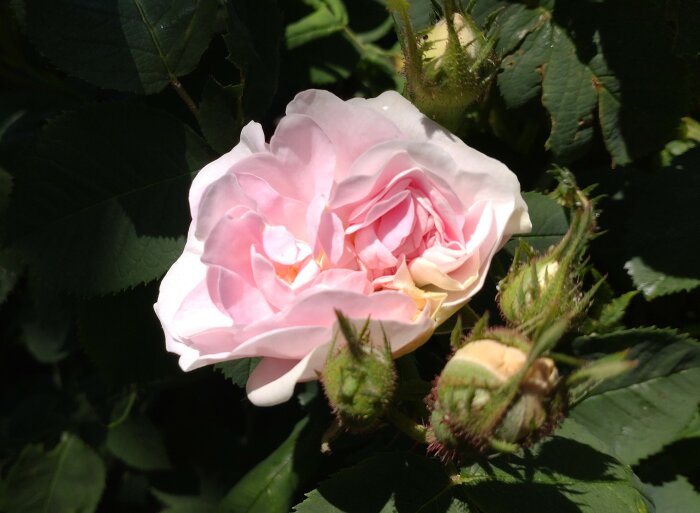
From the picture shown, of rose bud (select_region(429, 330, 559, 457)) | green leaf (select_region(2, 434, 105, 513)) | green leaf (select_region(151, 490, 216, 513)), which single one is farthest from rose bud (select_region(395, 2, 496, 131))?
green leaf (select_region(2, 434, 105, 513))

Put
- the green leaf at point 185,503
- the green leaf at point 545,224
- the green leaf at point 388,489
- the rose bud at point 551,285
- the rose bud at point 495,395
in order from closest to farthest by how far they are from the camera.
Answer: the rose bud at point 495,395 → the rose bud at point 551,285 → the green leaf at point 388,489 → the green leaf at point 545,224 → the green leaf at point 185,503

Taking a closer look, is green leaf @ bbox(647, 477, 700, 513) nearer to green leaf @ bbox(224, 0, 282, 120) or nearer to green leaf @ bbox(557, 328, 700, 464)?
green leaf @ bbox(557, 328, 700, 464)

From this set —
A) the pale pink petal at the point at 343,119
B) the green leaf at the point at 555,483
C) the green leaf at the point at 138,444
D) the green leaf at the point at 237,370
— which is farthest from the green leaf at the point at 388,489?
the green leaf at the point at 138,444

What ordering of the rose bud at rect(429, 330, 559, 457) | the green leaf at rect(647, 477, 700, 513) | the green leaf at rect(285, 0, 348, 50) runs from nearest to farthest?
the rose bud at rect(429, 330, 559, 457)
the green leaf at rect(647, 477, 700, 513)
the green leaf at rect(285, 0, 348, 50)

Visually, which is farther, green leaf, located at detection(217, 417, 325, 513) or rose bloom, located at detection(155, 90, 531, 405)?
green leaf, located at detection(217, 417, 325, 513)

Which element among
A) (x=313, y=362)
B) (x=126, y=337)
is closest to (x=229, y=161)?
(x=313, y=362)

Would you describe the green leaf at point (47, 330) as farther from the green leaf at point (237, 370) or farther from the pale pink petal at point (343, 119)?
the pale pink petal at point (343, 119)
